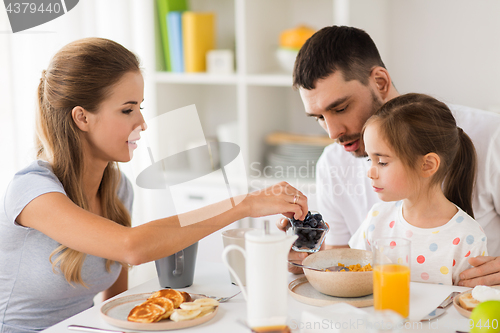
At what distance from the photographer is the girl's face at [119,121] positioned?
1275 millimetres

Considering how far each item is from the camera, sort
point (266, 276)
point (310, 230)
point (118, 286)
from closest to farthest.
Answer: point (266, 276) → point (310, 230) → point (118, 286)

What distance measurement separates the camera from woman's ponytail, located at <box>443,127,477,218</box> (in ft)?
4.26

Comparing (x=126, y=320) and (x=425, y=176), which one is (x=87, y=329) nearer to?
(x=126, y=320)

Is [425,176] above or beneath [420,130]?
beneath

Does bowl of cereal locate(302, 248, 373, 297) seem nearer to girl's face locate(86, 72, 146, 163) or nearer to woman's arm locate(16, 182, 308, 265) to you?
woman's arm locate(16, 182, 308, 265)

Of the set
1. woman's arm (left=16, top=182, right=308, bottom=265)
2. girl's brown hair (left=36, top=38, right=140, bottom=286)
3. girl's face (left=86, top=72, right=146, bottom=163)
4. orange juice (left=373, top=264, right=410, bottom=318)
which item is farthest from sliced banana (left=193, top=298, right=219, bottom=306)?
girl's face (left=86, top=72, right=146, bottom=163)

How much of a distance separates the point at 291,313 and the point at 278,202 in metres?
0.26

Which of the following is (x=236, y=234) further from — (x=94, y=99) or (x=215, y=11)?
(x=215, y=11)

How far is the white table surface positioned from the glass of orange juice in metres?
0.05

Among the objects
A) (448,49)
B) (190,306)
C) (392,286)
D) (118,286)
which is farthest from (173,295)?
(448,49)

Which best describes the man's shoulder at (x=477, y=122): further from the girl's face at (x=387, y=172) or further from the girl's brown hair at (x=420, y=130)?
the girl's face at (x=387, y=172)

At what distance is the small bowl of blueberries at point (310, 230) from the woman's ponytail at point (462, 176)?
17.5 inches

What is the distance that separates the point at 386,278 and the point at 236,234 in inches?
15.6

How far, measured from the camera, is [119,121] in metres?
1.28
